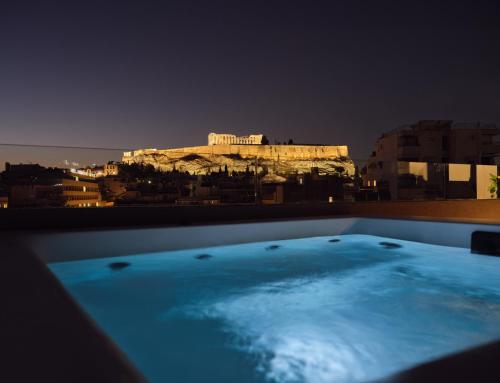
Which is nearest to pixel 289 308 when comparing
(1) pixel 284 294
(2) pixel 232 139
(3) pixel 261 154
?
(1) pixel 284 294

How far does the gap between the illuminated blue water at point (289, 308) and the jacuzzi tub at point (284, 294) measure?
0.01m

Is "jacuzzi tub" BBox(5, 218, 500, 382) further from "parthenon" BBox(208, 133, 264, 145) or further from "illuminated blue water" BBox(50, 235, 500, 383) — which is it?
"parthenon" BBox(208, 133, 264, 145)

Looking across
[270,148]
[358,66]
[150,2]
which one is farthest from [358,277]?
[270,148]

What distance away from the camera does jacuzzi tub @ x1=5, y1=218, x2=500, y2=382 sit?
191 cm

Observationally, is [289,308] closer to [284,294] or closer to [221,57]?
[284,294]

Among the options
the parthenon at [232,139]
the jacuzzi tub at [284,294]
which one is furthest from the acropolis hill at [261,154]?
the jacuzzi tub at [284,294]

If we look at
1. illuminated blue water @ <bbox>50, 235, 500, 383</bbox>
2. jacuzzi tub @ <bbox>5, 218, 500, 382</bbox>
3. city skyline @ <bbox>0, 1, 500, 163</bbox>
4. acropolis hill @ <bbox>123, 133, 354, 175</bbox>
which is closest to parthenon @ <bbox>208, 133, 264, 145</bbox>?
acropolis hill @ <bbox>123, 133, 354, 175</bbox>

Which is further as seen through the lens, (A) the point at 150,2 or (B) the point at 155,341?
(A) the point at 150,2

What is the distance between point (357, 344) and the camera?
2.09 meters

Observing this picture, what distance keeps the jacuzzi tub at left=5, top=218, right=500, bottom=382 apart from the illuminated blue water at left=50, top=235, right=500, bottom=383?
0.03 feet

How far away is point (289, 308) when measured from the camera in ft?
8.99

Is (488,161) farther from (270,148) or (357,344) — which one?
(357,344)

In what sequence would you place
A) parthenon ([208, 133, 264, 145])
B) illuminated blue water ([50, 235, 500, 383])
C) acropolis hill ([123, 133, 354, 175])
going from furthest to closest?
parthenon ([208, 133, 264, 145])
acropolis hill ([123, 133, 354, 175])
illuminated blue water ([50, 235, 500, 383])

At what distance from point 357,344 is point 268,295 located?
1097 millimetres
